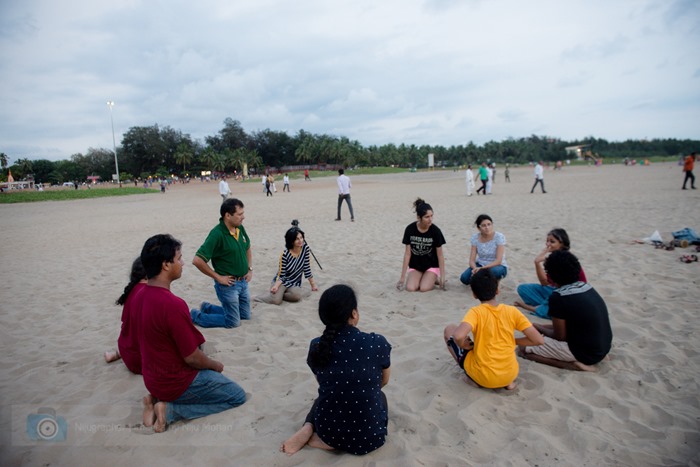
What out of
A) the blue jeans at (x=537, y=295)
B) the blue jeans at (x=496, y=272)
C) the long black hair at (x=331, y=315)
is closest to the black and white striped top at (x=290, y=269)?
the blue jeans at (x=496, y=272)

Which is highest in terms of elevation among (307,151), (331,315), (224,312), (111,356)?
(307,151)

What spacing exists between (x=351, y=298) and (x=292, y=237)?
3265mm

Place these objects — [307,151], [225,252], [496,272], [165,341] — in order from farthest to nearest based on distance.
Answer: [307,151]
[496,272]
[225,252]
[165,341]

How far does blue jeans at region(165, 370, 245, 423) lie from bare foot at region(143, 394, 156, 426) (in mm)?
115

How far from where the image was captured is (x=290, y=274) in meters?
5.77

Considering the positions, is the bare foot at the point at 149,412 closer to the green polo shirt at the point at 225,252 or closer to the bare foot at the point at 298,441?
the bare foot at the point at 298,441

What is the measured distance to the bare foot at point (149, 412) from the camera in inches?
119

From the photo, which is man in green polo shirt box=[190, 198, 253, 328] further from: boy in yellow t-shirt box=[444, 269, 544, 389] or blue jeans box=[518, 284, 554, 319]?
blue jeans box=[518, 284, 554, 319]

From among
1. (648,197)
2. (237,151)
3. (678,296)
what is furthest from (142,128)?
(678,296)

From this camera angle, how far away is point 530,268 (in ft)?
22.4

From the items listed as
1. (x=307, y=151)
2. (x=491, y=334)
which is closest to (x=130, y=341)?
(x=491, y=334)

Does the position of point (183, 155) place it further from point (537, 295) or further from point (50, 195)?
point (537, 295)

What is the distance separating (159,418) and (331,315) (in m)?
1.65

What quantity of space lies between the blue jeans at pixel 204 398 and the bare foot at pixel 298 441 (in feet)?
2.36
